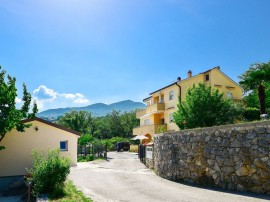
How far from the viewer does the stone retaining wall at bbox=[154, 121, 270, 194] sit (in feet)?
37.0

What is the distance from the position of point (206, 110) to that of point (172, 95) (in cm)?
1507

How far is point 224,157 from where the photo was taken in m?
12.8

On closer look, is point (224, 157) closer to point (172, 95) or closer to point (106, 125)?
point (172, 95)

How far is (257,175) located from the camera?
37.1ft

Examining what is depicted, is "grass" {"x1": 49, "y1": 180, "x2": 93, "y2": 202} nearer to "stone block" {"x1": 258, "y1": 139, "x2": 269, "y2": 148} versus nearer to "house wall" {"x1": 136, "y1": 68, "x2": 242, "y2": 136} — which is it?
"stone block" {"x1": 258, "y1": 139, "x2": 269, "y2": 148}

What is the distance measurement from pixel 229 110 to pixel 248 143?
581 inches

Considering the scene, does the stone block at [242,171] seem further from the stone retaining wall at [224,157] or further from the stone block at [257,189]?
the stone block at [257,189]

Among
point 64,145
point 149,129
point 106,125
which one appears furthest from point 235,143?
point 106,125

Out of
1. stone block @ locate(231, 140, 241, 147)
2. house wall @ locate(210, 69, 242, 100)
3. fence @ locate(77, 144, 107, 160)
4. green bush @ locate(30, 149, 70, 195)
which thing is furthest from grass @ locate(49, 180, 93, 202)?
house wall @ locate(210, 69, 242, 100)

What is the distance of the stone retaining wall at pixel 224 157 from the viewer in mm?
11281

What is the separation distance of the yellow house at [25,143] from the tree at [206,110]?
1156 cm

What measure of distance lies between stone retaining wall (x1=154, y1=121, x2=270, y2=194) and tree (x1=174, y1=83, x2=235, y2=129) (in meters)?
8.78

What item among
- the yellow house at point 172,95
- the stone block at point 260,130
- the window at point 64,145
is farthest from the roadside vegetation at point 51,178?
the yellow house at point 172,95

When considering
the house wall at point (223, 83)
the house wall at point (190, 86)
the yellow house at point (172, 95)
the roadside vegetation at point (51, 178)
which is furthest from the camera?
the yellow house at point (172, 95)
